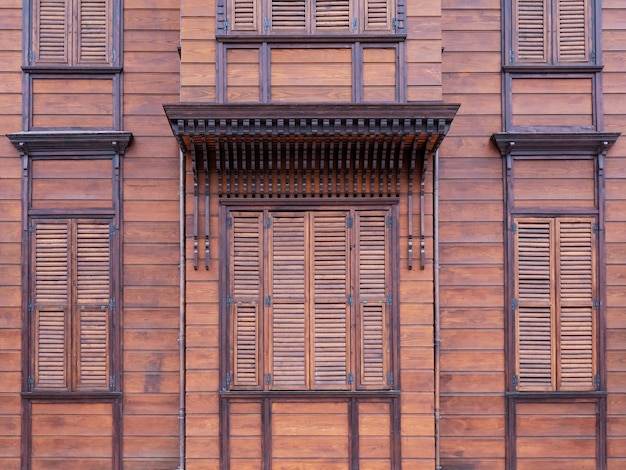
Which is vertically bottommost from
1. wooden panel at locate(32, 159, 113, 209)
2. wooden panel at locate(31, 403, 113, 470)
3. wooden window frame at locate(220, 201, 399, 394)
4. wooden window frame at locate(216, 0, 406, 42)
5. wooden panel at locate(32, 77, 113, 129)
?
wooden panel at locate(31, 403, 113, 470)

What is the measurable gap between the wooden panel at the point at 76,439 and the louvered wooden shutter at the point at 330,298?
2.35 metres

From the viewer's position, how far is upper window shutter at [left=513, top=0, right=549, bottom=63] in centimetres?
618

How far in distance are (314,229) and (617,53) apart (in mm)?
3867

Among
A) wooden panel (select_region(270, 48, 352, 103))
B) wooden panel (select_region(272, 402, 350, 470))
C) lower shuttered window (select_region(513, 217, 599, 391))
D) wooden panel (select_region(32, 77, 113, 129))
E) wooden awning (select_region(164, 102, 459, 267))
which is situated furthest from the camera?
wooden panel (select_region(32, 77, 113, 129))

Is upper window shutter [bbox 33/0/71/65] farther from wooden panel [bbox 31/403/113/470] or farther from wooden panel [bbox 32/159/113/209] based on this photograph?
wooden panel [bbox 31/403/113/470]

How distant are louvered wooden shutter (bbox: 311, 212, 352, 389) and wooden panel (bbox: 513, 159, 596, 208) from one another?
199 centimetres

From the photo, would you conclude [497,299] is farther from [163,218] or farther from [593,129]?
[163,218]

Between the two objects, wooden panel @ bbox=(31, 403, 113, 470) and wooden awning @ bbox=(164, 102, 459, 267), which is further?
wooden panel @ bbox=(31, 403, 113, 470)

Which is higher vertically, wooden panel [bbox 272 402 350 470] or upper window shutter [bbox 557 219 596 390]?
upper window shutter [bbox 557 219 596 390]

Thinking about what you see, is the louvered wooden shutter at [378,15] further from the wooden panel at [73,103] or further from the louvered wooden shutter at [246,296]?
the wooden panel at [73,103]

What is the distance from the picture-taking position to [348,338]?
573 cm

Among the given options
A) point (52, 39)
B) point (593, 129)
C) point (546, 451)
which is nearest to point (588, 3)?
point (593, 129)

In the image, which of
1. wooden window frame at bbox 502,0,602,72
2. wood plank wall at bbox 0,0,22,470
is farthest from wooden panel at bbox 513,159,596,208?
wood plank wall at bbox 0,0,22,470

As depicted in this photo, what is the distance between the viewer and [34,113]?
614 centimetres
